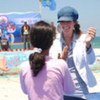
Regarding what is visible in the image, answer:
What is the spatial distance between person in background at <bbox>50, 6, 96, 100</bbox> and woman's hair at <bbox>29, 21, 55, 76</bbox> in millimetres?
328

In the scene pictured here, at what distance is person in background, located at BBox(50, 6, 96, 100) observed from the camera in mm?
2420

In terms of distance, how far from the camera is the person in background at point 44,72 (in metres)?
2.00

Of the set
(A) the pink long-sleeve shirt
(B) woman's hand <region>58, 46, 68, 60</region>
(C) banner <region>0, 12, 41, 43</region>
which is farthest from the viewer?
(C) banner <region>0, 12, 41, 43</region>

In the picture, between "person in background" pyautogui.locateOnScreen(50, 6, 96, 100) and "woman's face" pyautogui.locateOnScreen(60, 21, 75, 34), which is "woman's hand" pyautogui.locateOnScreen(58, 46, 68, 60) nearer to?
"person in background" pyautogui.locateOnScreen(50, 6, 96, 100)

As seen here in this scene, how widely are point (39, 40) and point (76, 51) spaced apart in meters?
0.46

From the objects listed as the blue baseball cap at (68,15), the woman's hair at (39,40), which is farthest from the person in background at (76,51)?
the woman's hair at (39,40)

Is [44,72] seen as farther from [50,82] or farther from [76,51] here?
[76,51]

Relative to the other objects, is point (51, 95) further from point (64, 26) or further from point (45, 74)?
point (64, 26)

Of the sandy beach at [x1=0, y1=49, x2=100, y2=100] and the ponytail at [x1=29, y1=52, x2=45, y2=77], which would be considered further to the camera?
the sandy beach at [x1=0, y1=49, x2=100, y2=100]

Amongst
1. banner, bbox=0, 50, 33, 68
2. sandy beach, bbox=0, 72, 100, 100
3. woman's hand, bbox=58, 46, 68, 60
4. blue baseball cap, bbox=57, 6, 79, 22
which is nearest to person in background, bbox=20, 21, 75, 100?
woman's hand, bbox=58, 46, 68, 60

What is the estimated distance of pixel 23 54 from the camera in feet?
32.3

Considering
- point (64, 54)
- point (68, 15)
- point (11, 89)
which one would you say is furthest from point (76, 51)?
point (11, 89)

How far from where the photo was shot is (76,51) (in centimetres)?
245

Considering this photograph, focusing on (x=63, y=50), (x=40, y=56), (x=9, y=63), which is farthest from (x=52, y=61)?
(x=9, y=63)
